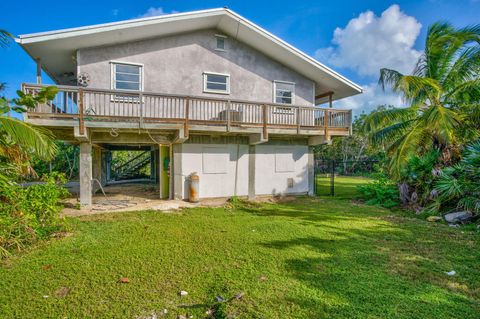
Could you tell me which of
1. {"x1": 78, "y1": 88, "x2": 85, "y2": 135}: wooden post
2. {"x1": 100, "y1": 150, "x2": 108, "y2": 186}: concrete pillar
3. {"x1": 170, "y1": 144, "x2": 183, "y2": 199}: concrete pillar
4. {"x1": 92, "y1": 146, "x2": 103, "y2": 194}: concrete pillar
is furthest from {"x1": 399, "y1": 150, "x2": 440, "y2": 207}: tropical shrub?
{"x1": 100, "y1": 150, "x2": 108, "y2": 186}: concrete pillar

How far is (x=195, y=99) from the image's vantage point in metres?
9.52

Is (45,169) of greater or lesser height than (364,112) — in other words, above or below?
below

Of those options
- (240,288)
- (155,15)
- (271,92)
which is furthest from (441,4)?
(240,288)

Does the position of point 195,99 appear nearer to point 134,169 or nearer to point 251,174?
point 251,174

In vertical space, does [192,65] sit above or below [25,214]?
above

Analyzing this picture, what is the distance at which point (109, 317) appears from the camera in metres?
3.03

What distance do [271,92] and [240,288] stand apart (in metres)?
9.69

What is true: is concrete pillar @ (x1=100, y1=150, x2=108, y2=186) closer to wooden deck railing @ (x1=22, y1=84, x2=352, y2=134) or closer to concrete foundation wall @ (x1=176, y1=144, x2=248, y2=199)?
wooden deck railing @ (x1=22, y1=84, x2=352, y2=134)

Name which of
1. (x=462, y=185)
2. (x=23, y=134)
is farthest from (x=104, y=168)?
(x=462, y=185)

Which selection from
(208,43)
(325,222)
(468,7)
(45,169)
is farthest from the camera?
(45,169)

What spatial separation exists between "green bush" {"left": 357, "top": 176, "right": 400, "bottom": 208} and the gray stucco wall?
193 inches

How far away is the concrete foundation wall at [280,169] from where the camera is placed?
11539 mm

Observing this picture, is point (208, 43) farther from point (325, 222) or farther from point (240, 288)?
point (240, 288)

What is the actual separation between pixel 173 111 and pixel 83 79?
3.22 m
